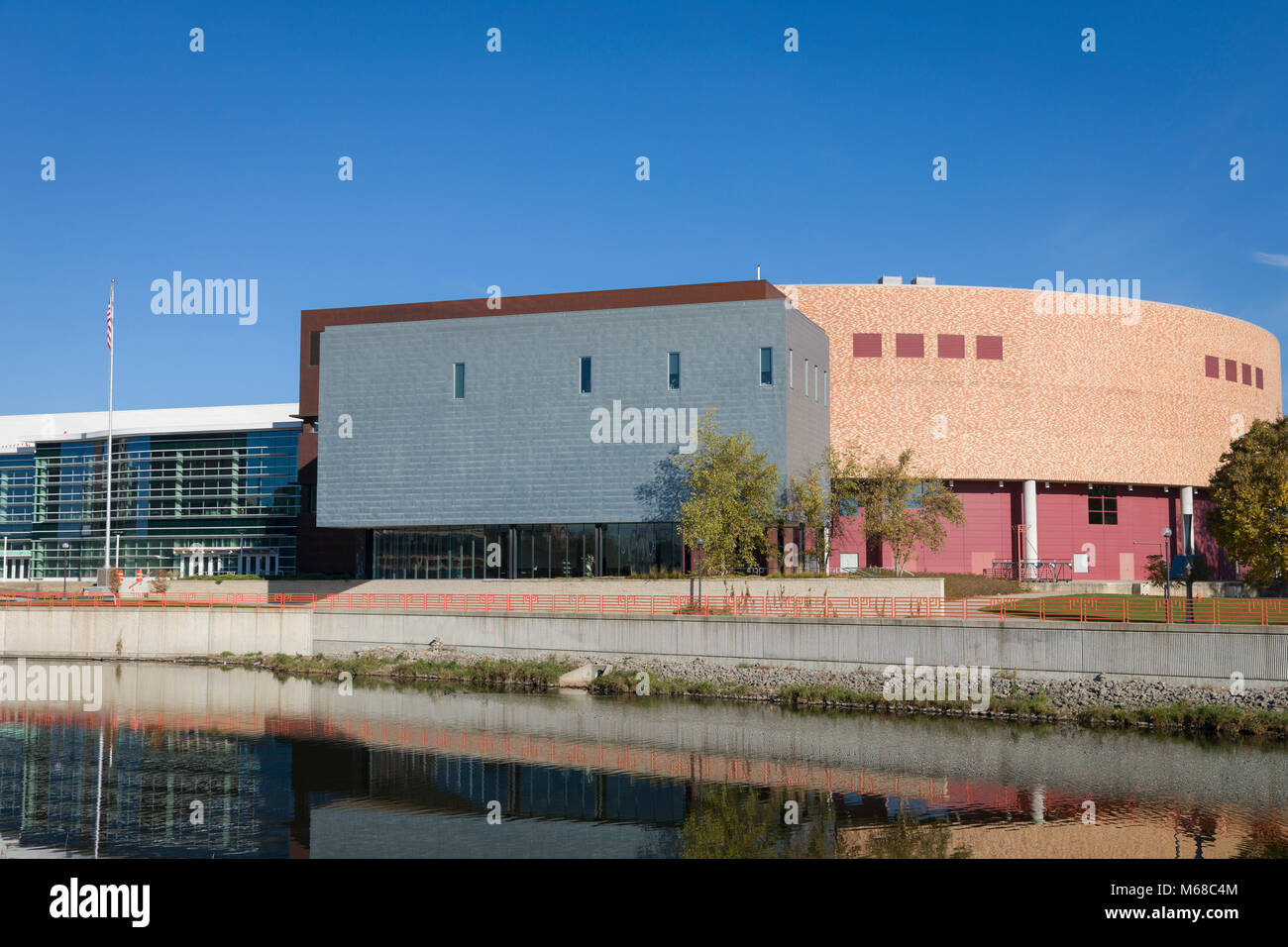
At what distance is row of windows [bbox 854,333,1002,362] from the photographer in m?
58.2

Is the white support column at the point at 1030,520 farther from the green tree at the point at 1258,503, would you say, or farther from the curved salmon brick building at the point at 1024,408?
the green tree at the point at 1258,503

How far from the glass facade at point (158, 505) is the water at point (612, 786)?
33131 mm

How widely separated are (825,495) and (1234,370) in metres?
32.1

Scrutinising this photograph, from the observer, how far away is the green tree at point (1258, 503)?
47.4 meters

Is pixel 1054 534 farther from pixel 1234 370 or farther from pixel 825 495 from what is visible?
pixel 825 495

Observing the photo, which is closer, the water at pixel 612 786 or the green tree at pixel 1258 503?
the water at pixel 612 786

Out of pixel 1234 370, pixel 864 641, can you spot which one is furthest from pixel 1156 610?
pixel 1234 370

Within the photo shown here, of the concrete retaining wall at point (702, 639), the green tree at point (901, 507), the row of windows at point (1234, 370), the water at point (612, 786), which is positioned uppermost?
the row of windows at point (1234, 370)

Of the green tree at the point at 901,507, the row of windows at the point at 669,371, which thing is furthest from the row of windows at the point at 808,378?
the green tree at the point at 901,507

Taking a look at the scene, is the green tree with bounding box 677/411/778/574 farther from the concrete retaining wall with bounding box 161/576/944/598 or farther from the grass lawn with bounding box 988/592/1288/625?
the grass lawn with bounding box 988/592/1288/625

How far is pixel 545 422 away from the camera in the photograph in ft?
161

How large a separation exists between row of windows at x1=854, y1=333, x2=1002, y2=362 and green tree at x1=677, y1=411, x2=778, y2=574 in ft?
48.1
